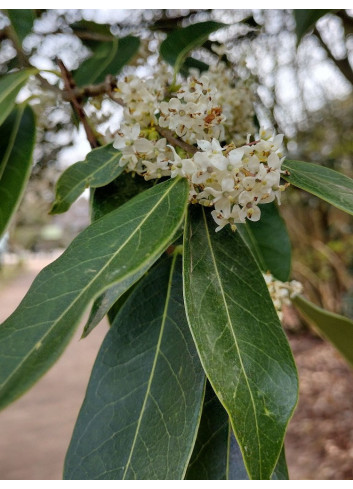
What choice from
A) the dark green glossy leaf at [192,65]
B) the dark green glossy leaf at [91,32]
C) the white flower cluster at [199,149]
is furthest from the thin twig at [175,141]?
the dark green glossy leaf at [91,32]

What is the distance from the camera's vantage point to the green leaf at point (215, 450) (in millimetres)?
583

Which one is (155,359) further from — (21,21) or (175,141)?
(21,21)

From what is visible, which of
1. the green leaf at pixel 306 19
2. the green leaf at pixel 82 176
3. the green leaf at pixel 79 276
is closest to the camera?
the green leaf at pixel 79 276

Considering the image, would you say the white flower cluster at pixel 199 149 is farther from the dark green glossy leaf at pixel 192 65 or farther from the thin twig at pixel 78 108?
the dark green glossy leaf at pixel 192 65

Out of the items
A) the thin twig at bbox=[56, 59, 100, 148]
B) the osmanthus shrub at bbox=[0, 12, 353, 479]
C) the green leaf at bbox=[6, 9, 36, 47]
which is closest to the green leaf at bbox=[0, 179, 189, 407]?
the osmanthus shrub at bbox=[0, 12, 353, 479]

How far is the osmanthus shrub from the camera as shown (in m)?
0.43

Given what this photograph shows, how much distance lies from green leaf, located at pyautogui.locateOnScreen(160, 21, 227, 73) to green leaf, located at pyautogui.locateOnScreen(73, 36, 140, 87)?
0.49 ft

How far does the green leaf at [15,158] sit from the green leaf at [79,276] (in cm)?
26

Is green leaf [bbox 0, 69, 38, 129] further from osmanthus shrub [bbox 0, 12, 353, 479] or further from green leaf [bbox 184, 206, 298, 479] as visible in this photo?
green leaf [bbox 184, 206, 298, 479]

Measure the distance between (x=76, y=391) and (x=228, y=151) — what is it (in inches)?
162

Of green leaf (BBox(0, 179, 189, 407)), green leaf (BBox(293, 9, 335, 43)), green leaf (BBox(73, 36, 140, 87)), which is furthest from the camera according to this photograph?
green leaf (BBox(73, 36, 140, 87))

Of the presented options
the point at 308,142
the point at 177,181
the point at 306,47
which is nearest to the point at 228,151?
the point at 177,181

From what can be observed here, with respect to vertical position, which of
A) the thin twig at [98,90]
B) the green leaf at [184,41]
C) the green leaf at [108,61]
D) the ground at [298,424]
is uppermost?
the green leaf at [108,61]

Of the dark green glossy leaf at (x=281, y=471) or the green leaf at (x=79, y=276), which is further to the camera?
the dark green glossy leaf at (x=281, y=471)
